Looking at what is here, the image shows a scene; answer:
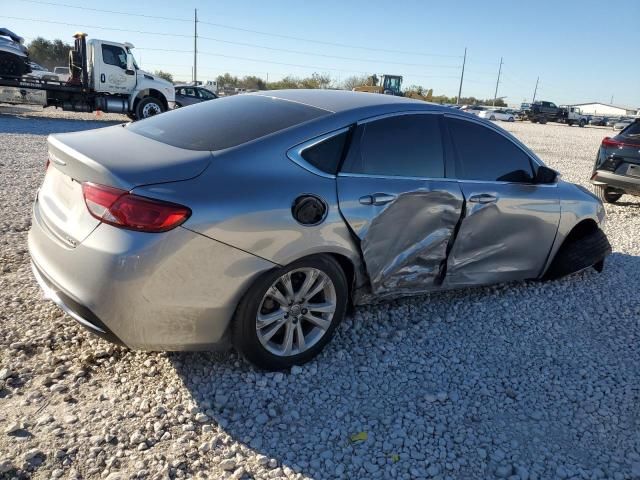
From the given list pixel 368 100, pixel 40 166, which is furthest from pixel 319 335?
pixel 40 166

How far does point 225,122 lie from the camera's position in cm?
317

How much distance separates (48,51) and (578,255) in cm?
7469

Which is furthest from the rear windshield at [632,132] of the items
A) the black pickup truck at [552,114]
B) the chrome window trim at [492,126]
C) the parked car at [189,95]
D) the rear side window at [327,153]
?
the black pickup truck at [552,114]

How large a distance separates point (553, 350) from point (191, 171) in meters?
2.73

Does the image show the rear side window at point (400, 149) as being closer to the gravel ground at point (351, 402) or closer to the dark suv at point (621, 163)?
the gravel ground at point (351, 402)

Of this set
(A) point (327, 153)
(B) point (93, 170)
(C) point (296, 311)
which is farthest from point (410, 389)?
(B) point (93, 170)

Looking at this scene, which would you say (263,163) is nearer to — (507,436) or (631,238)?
(507,436)

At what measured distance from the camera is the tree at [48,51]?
6406 cm

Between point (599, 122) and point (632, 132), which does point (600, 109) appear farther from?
point (632, 132)

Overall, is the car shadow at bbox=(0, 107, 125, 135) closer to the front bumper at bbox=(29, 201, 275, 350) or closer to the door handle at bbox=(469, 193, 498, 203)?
the front bumper at bbox=(29, 201, 275, 350)

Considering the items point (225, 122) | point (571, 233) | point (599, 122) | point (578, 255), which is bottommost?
point (599, 122)

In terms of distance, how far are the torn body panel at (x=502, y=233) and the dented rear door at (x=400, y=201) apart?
0.15 meters

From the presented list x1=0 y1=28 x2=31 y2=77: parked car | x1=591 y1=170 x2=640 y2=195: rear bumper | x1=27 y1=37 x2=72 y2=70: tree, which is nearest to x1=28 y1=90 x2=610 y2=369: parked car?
x1=591 y1=170 x2=640 y2=195: rear bumper

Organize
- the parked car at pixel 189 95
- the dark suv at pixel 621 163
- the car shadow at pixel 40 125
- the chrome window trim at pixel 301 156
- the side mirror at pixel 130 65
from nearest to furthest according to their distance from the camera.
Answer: the chrome window trim at pixel 301 156 < the dark suv at pixel 621 163 < the car shadow at pixel 40 125 < the side mirror at pixel 130 65 < the parked car at pixel 189 95
